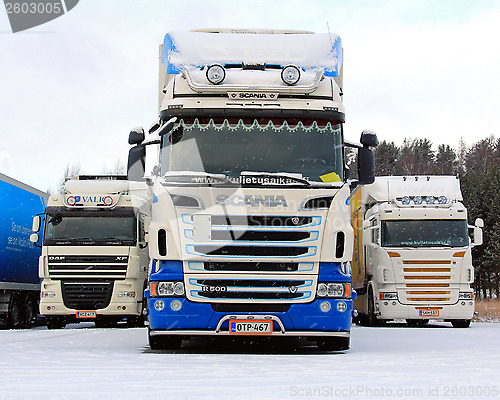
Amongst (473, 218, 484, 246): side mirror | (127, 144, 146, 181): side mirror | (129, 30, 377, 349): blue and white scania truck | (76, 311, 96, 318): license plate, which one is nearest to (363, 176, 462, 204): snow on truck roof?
(473, 218, 484, 246): side mirror

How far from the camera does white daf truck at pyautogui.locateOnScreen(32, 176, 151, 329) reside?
1764 centimetres

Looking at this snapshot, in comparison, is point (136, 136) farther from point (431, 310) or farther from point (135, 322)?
point (431, 310)

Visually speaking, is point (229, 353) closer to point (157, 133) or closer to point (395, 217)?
point (157, 133)

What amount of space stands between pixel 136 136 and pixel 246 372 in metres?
4.09

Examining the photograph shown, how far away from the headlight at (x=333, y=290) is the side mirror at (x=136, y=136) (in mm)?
3094

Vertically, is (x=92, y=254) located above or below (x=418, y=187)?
below

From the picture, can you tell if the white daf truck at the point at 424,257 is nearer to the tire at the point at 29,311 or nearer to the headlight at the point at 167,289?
the tire at the point at 29,311

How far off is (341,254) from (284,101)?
215 cm

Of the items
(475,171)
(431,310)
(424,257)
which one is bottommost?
(431,310)

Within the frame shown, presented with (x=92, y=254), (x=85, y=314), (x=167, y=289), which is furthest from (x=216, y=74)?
(x=85, y=314)

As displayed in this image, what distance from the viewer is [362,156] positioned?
417 inches

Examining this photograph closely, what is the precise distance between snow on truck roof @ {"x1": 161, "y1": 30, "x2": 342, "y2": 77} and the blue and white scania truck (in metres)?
1.02

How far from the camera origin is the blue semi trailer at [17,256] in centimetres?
1877

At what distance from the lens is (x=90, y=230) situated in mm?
17906
